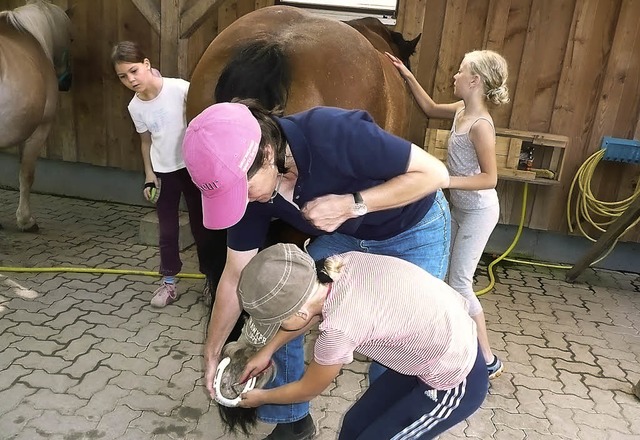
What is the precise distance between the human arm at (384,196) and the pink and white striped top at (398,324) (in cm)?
13

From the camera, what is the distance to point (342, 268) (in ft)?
4.52

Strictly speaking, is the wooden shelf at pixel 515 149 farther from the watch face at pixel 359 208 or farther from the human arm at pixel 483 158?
the watch face at pixel 359 208

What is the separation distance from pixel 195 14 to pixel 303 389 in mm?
2699

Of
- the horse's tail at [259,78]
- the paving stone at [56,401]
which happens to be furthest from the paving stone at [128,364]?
the horse's tail at [259,78]

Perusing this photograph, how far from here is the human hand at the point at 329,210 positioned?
1370mm

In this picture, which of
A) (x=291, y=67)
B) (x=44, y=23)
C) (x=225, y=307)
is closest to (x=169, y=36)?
(x=44, y=23)

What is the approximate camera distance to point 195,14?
11.0 feet

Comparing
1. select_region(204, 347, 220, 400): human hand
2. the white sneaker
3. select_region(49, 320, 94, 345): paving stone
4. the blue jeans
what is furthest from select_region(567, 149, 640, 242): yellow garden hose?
select_region(49, 320, 94, 345): paving stone

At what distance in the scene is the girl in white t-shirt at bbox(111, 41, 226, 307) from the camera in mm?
2875

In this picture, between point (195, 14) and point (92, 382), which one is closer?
point (92, 382)

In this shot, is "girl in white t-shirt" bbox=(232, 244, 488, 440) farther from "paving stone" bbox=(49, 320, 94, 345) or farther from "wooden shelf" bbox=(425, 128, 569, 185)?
"wooden shelf" bbox=(425, 128, 569, 185)

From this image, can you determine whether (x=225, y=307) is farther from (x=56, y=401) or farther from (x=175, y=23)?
(x=175, y=23)

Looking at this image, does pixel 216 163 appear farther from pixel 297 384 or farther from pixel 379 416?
pixel 379 416

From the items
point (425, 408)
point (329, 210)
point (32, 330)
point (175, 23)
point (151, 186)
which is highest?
point (175, 23)
